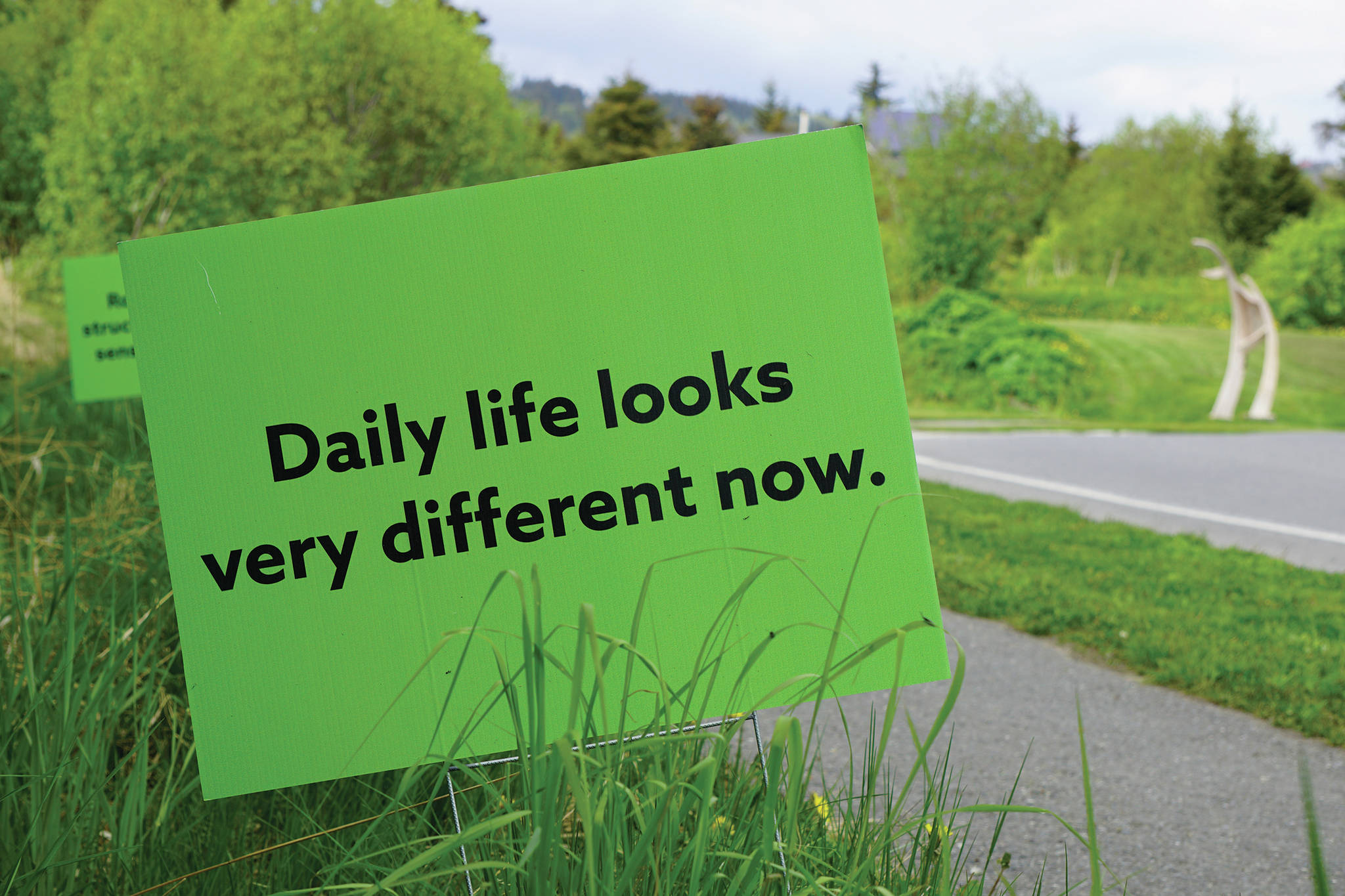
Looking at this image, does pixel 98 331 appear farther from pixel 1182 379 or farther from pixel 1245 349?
pixel 1182 379

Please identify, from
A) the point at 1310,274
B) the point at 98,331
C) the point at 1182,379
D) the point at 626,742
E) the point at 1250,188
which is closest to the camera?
the point at 626,742

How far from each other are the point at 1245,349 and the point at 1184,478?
833 centimetres

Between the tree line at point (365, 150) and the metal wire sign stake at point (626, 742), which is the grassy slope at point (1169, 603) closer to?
the metal wire sign stake at point (626, 742)

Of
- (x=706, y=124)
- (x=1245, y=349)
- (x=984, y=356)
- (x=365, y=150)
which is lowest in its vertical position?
(x=1245, y=349)

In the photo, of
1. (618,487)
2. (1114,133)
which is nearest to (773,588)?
(618,487)

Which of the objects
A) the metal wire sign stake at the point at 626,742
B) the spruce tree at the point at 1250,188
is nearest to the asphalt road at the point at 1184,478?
the metal wire sign stake at the point at 626,742

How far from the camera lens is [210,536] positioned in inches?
58.5

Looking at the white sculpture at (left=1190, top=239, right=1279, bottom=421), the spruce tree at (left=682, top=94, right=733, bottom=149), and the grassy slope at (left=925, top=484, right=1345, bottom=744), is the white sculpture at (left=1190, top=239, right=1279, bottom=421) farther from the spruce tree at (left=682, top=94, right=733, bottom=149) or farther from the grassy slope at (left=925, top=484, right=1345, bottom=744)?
the spruce tree at (left=682, top=94, right=733, bottom=149)

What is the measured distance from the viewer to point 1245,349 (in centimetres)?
1480

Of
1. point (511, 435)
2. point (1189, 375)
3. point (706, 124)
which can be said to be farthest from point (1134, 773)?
point (706, 124)

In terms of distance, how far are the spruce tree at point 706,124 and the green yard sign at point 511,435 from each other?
52281mm

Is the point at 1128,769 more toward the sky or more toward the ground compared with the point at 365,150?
more toward the ground

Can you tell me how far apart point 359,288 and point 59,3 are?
29960 millimetres

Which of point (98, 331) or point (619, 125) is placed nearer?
point (98, 331)
